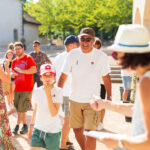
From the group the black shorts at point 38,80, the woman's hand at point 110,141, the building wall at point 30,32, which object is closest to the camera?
the woman's hand at point 110,141

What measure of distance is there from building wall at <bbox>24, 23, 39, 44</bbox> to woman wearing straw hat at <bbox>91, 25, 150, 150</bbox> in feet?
145

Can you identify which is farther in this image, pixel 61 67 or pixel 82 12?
pixel 82 12

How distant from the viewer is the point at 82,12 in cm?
3325

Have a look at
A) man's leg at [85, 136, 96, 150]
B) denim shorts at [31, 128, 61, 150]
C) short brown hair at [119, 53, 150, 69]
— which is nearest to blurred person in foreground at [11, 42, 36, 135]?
man's leg at [85, 136, 96, 150]

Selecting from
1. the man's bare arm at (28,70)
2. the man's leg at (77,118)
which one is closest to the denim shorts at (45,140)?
the man's leg at (77,118)

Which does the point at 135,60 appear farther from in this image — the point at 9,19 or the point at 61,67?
the point at 9,19

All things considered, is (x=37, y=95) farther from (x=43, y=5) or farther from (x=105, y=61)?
(x=43, y=5)

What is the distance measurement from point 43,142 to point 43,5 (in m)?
37.3

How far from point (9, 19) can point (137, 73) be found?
39774 millimetres

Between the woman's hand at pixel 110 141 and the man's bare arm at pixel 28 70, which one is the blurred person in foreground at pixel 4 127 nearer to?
the man's bare arm at pixel 28 70

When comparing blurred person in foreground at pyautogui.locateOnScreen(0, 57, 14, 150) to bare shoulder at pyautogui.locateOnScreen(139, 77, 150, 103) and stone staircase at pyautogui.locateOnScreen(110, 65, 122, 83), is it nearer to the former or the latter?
bare shoulder at pyautogui.locateOnScreen(139, 77, 150, 103)

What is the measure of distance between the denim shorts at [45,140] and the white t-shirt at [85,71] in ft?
2.78

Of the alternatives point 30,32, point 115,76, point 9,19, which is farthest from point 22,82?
point 30,32

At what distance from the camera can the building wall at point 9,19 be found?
126 feet
